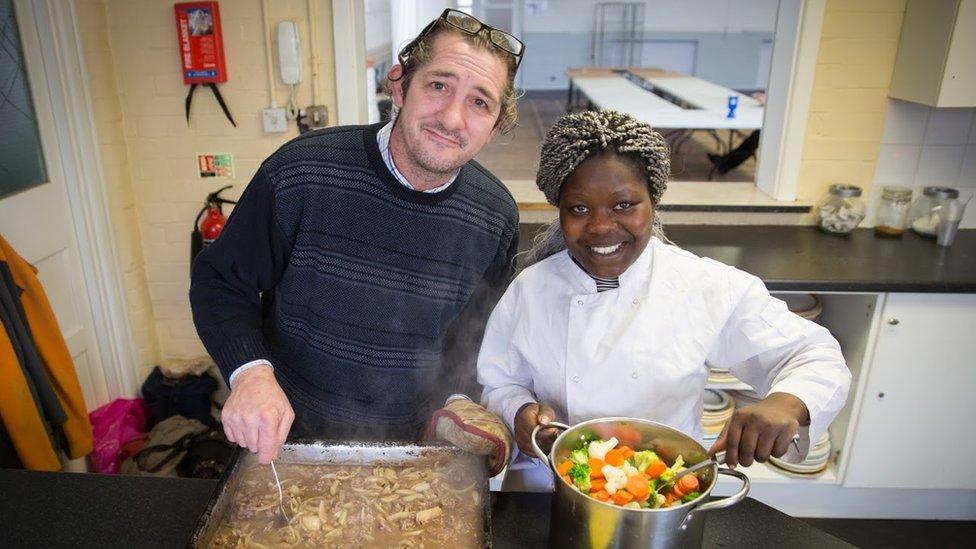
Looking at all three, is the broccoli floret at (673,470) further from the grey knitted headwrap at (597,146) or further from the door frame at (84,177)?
the door frame at (84,177)

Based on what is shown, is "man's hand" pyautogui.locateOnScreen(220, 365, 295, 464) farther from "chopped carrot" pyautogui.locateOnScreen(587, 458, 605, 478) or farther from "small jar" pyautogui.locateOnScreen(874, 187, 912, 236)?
"small jar" pyautogui.locateOnScreen(874, 187, 912, 236)

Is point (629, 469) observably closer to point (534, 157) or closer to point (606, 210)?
point (606, 210)

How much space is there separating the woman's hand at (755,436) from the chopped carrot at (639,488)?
0.14 metres

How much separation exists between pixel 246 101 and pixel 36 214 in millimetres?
919

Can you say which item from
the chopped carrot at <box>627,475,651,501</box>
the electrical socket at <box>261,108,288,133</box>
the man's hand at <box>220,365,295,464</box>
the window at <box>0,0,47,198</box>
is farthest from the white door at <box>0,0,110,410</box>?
the chopped carrot at <box>627,475,651,501</box>

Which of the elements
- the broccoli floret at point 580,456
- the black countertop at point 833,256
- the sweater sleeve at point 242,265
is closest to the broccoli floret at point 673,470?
the broccoli floret at point 580,456

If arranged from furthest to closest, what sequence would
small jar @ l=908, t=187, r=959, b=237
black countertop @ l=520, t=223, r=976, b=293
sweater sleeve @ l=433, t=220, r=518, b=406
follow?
small jar @ l=908, t=187, r=959, b=237 → black countertop @ l=520, t=223, r=976, b=293 → sweater sleeve @ l=433, t=220, r=518, b=406

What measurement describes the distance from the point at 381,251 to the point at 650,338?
64 centimetres

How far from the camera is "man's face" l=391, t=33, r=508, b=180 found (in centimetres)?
140

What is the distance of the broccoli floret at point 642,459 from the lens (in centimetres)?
103

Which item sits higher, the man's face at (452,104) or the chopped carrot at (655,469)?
the man's face at (452,104)

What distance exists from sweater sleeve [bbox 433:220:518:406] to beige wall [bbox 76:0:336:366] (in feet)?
5.10

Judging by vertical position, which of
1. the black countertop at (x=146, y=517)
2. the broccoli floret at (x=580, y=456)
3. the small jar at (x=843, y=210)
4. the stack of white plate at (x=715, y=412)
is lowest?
the stack of white plate at (x=715, y=412)

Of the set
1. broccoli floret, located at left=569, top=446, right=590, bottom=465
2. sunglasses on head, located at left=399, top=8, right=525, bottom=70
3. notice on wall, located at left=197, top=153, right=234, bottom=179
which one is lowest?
broccoli floret, located at left=569, top=446, right=590, bottom=465
